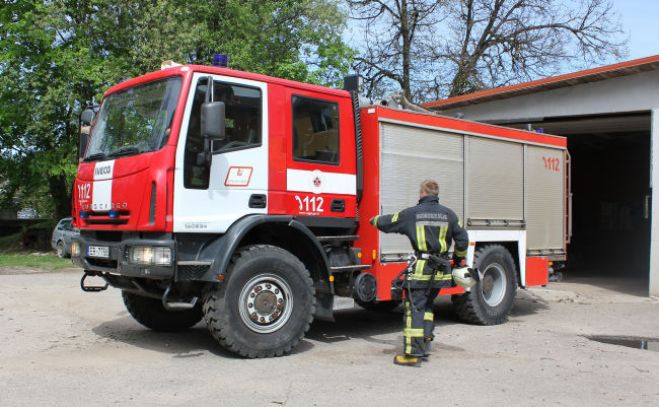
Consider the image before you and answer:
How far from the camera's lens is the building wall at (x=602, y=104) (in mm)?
12375

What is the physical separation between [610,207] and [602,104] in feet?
43.0

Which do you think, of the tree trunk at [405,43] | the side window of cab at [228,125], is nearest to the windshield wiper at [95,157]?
the side window of cab at [228,125]

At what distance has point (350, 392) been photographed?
532 centimetres

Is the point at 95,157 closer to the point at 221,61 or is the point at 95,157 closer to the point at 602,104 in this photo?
the point at 221,61

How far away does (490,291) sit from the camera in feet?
30.2

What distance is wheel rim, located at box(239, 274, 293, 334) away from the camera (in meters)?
6.37

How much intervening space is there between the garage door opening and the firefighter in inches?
678

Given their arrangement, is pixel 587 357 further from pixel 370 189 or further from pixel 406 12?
pixel 406 12

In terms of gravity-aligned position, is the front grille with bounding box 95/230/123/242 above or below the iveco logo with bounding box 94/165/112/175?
below

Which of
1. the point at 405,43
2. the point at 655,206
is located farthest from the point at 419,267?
the point at 405,43

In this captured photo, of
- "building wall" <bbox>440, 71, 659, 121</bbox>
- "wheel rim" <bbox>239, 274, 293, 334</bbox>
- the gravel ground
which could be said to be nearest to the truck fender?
"wheel rim" <bbox>239, 274, 293, 334</bbox>

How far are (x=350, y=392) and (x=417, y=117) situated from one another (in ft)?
12.7

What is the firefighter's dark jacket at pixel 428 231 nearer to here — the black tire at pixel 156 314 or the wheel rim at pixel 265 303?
the wheel rim at pixel 265 303

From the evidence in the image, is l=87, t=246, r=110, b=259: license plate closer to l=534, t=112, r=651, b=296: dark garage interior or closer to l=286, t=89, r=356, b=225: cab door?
l=286, t=89, r=356, b=225: cab door
